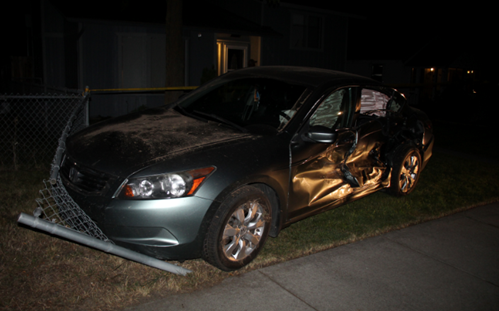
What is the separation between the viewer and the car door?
434cm

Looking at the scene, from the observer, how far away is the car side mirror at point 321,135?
4.23 m

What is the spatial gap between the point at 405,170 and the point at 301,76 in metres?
2.21

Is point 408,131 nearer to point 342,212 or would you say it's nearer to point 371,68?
point 342,212

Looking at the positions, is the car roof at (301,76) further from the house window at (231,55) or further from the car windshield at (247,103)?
the house window at (231,55)

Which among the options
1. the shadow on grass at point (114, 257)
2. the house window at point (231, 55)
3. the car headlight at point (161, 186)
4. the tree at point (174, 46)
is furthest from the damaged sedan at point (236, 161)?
the house window at point (231, 55)

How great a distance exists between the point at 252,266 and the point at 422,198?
3408 millimetres

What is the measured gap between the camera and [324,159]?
462 centimetres

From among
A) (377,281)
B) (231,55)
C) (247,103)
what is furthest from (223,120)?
(231,55)

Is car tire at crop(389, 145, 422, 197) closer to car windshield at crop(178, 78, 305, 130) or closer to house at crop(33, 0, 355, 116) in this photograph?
car windshield at crop(178, 78, 305, 130)

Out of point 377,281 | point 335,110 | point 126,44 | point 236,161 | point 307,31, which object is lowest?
point 377,281

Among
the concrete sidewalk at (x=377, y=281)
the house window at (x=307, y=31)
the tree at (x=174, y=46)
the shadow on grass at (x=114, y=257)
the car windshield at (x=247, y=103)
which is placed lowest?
the concrete sidewalk at (x=377, y=281)

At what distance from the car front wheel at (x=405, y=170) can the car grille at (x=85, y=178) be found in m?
3.86

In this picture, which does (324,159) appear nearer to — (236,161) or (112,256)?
(236,161)

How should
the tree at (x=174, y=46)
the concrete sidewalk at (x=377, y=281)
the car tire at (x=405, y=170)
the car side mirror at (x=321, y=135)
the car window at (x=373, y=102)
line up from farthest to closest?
the tree at (x=174, y=46) < the car tire at (x=405, y=170) < the car window at (x=373, y=102) < the car side mirror at (x=321, y=135) < the concrete sidewalk at (x=377, y=281)
